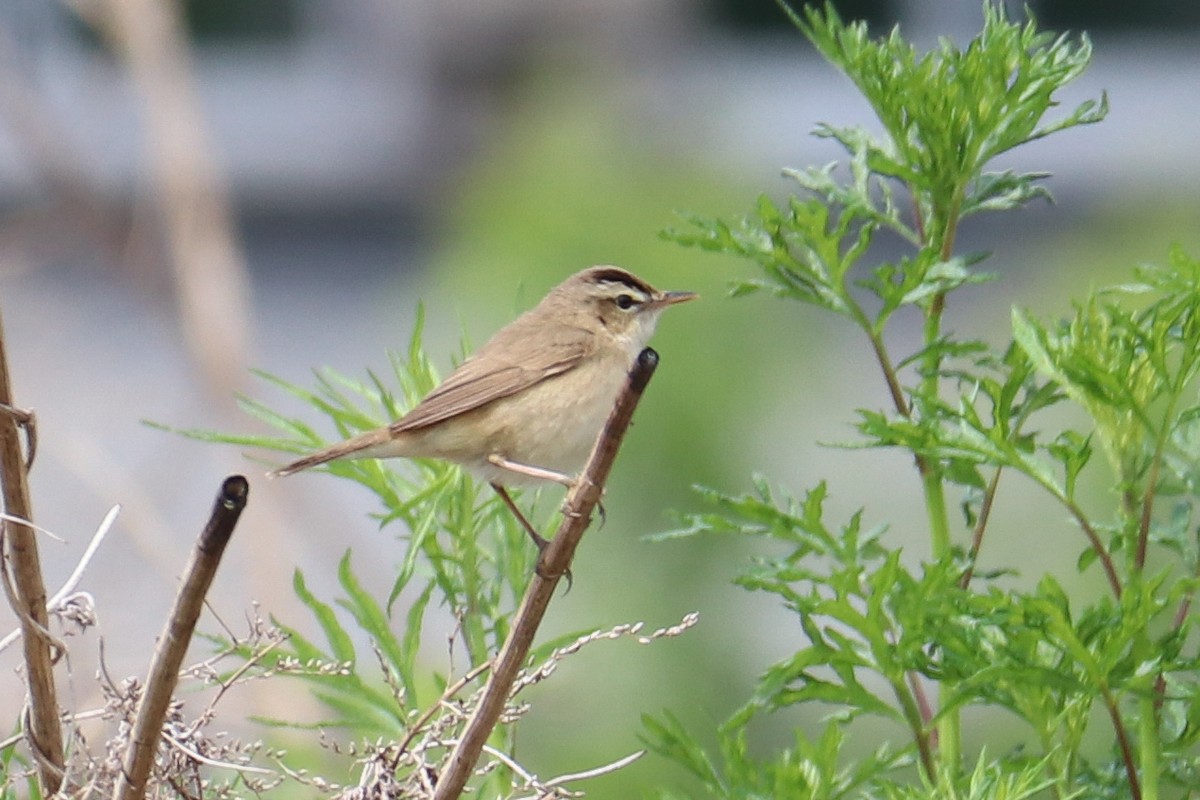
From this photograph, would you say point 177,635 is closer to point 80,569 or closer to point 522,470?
point 80,569

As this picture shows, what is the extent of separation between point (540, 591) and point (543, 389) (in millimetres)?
1272

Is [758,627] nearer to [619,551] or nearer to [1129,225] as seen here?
[619,551]

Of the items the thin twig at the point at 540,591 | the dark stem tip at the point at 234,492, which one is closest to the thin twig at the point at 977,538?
the thin twig at the point at 540,591

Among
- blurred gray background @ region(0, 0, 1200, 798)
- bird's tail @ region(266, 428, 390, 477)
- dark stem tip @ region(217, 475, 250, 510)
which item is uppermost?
dark stem tip @ region(217, 475, 250, 510)

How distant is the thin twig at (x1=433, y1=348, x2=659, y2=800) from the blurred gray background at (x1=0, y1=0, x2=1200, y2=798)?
188 mm

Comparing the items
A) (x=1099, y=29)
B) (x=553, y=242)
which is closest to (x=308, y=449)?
(x=553, y=242)

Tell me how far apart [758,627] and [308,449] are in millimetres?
1855

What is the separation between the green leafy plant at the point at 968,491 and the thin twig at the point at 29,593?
499 millimetres

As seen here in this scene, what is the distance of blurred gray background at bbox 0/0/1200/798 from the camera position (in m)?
3.28

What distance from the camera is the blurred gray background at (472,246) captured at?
10.8 feet

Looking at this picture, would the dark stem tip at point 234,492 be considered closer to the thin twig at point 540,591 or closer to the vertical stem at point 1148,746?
the thin twig at point 540,591

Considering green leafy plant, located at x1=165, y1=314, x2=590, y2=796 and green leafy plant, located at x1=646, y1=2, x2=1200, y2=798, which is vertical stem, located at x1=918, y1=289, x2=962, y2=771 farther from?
green leafy plant, located at x1=165, y1=314, x2=590, y2=796

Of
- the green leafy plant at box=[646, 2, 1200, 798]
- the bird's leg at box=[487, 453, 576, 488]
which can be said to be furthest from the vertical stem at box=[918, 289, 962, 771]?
the bird's leg at box=[487, 453, 576, 488]

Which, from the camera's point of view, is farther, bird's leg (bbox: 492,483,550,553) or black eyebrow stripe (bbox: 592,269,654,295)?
black eyebrow stripe (bbox: 592,269,654,295)
